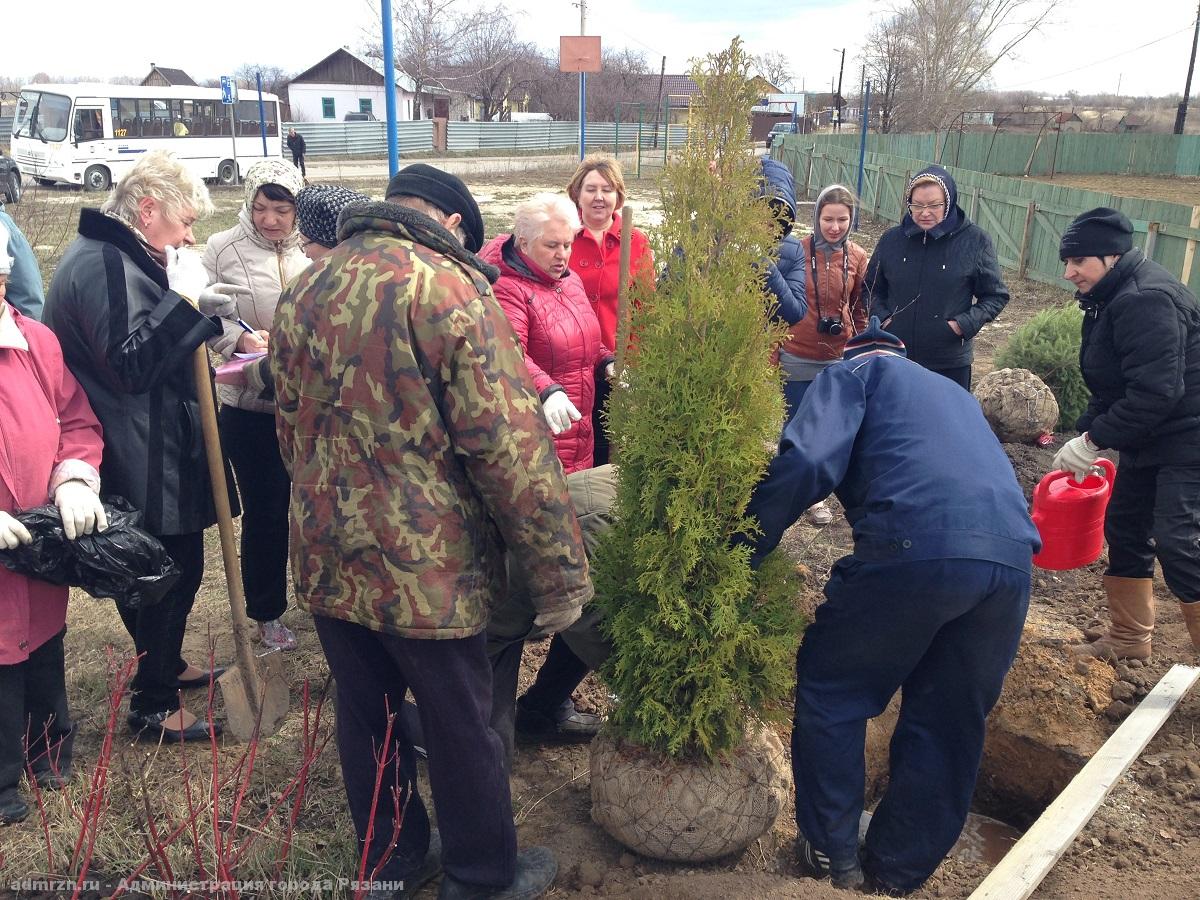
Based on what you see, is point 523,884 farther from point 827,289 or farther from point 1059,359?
point 1059,359

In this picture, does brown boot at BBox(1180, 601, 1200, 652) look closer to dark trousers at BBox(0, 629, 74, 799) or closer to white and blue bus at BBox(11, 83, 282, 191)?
dark trousers at BBox(0, 629, 74, 799)

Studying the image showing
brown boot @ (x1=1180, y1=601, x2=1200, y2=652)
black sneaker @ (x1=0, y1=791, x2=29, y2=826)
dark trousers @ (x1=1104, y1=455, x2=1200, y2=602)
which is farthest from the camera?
brown boot @ (x1=1180, y1=601, x2=1200, y2=652)

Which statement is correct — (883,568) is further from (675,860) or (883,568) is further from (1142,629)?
(1142,629)

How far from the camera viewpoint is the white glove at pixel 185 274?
3.04 meters

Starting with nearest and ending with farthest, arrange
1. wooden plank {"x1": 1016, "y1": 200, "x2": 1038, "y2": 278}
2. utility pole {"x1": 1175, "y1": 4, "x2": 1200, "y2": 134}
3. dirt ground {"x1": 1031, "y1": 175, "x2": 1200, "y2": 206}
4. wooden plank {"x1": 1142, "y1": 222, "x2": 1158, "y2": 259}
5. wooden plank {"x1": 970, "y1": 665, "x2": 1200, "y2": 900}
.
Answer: wooden plank {"x1": 970, "y1": 665, "x2": 1200, "y2": 900} < wooden plank {"x1": 1142, "y1": 222, "x2": 1158, "y2": 259} < wooden plank {"x1": 1016, "y1": 200, "x2": 1038, "y2": 278} < dirt ground {"x1": 1031, "y1": 175, "x2": 1200, "y2": 206} < utility pole {"x1": 1175, "y1": 4, "x2": 1200, "y2": 134}

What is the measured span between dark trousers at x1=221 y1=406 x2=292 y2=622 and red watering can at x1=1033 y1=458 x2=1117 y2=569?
130 inches

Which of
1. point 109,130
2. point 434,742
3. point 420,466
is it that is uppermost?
point 109,130

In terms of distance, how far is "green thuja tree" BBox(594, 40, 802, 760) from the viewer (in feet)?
8.07

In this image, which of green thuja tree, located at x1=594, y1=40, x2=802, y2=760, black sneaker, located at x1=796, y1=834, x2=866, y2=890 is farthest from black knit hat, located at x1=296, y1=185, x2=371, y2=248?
black sneaker, located at x1=796, y1=834, x2=866, y2=890

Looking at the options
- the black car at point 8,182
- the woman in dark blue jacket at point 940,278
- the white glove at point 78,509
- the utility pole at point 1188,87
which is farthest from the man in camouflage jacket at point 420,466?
the utility pole at point 1188,87

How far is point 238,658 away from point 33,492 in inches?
39.0

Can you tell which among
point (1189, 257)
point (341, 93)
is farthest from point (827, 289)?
point (341, 93)

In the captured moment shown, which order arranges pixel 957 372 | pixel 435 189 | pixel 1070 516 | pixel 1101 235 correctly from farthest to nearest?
pixel 957 372, pixel 1070 516, pixel 1101 235, pixel 435 189

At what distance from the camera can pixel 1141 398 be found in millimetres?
3566
